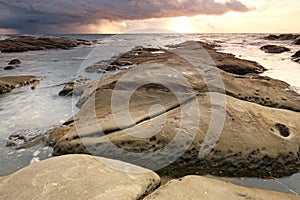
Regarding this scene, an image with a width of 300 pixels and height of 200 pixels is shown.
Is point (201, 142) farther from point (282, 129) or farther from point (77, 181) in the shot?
point (77, 181)

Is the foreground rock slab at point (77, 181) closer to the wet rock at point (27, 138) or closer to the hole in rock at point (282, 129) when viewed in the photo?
the wet rock at point (27, 138)

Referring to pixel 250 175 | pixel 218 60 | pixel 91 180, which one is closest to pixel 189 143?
pixel 250 175

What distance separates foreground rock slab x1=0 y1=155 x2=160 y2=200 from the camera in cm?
312

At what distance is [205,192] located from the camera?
3.34m

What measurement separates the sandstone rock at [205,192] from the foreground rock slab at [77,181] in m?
0.27

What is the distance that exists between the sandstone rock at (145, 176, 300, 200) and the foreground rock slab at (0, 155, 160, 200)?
266 millimetres

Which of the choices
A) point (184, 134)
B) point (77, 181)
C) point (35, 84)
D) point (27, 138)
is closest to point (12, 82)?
point (35, 84)

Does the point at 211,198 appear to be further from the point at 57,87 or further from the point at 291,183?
the point at 57,87

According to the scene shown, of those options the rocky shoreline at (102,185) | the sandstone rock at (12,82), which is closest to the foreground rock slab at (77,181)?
the rocky shoreline at (102,185)

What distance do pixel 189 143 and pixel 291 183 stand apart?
5.20ft

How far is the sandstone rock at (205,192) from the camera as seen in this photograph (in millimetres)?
3221

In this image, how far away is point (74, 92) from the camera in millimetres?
9539

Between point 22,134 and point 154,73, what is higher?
point 154,73

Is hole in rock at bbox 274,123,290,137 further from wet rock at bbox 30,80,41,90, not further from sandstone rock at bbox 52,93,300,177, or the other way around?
wet rock at bbox 30,80,41,90
